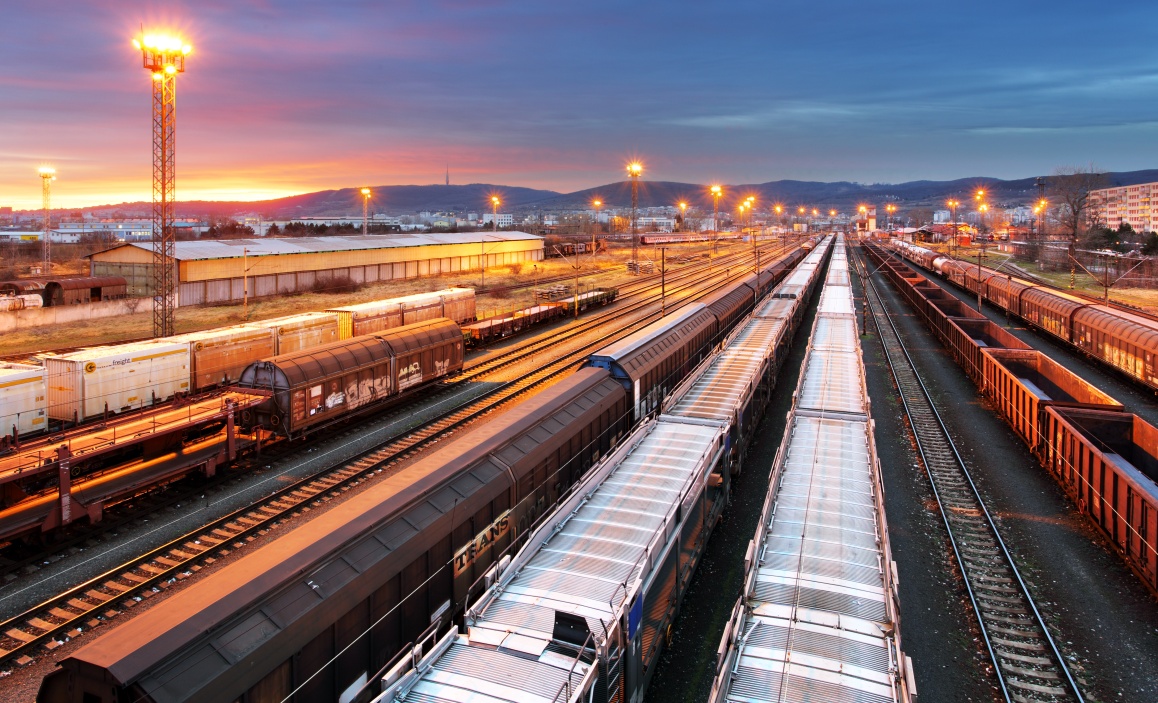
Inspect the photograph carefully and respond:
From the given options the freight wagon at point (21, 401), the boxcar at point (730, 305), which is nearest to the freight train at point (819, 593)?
the freight wagon at point (21, 401)

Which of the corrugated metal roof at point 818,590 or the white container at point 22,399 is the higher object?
the white container at point 22,399

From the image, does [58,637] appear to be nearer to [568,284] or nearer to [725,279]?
[568,284]

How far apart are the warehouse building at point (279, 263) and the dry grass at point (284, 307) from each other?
1700 mm

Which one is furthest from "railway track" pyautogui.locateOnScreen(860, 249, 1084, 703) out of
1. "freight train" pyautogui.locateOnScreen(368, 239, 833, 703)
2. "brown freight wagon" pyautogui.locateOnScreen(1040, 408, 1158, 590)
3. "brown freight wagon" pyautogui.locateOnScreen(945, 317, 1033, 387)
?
"brown freight wagon" pyautogui.locateOnScreen(945, 317, 1033, 387)

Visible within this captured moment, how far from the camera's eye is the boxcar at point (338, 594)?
8.28 metres

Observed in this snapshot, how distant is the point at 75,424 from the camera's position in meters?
23.6

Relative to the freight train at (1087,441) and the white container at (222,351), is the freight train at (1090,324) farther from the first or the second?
the white container at (222,351)

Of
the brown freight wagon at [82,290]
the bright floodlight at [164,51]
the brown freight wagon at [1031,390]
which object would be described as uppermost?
the bright floodlight at [164,51]

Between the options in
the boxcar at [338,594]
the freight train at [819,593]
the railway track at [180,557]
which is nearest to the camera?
the boxcar at [338,594]

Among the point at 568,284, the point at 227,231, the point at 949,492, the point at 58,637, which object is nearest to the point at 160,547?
the point at 58,637

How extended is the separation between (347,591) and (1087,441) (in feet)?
64.9

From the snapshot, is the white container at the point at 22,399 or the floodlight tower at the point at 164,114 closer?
the white container at the point at 22,399

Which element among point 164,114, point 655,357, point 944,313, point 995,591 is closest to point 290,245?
point 164,114

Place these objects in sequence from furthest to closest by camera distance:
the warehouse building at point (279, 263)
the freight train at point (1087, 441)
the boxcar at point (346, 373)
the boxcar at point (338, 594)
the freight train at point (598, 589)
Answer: the warehouse building at point (279, 263) → the boxcar at point (346, 373) → the freight train at point (1087, 441) → the freight train at point (598, 589) → the boxcar at point (338, 594)
